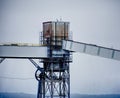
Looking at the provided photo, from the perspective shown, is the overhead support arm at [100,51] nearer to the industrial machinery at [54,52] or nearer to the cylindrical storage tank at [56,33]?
the industrial machinery at [54,52]

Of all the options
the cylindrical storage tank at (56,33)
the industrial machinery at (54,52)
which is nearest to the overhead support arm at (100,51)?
the industrial machinery at (54,52)

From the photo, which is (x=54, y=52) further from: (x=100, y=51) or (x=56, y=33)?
(x=100, y=51)

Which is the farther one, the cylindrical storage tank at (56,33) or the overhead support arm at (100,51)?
the cylindrical storage tank at (56,33)

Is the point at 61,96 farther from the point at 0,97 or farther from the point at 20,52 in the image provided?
the point at 0,97

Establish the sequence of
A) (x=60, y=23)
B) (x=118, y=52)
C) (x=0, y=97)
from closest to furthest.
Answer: (x=118, y=52) < (x=60, y=23) < (x=0, y=97)

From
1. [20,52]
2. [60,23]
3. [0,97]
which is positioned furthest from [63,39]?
[0,97]

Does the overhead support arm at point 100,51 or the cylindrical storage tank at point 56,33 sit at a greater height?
the cylindrical storage tank at point 56,33

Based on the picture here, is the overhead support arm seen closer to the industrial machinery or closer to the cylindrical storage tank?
the industrial machinery

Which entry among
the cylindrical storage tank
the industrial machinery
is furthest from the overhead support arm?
the cylindrical storage tank
